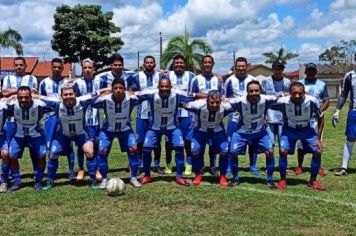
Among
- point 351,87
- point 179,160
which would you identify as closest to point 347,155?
point 351,87

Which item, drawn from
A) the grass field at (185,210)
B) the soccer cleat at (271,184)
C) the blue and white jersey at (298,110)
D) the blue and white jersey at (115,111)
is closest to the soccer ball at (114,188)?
the grass field at (185,210)

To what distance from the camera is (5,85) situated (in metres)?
10.0

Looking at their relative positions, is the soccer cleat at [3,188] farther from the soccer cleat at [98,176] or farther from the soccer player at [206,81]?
the soccer player at [206,81]

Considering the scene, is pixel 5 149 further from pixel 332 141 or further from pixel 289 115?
pixel 332 141

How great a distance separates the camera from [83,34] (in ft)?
136

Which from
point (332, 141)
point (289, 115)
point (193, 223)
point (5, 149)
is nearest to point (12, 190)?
point (5, 149)

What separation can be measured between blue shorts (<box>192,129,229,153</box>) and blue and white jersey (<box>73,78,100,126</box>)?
1.90 meters

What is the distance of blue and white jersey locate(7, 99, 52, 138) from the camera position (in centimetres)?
891

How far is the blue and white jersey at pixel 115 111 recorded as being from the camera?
9.11 m

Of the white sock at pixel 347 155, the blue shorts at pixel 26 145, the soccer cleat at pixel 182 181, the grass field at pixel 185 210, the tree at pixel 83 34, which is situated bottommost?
the grass field at pixel 185 210

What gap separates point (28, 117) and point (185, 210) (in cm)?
320

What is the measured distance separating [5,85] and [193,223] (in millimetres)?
5015

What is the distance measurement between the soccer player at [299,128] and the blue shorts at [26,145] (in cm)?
393

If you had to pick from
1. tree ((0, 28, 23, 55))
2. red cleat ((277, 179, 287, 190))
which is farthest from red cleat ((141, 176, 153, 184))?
tree ((0, 28, 23, 55))
